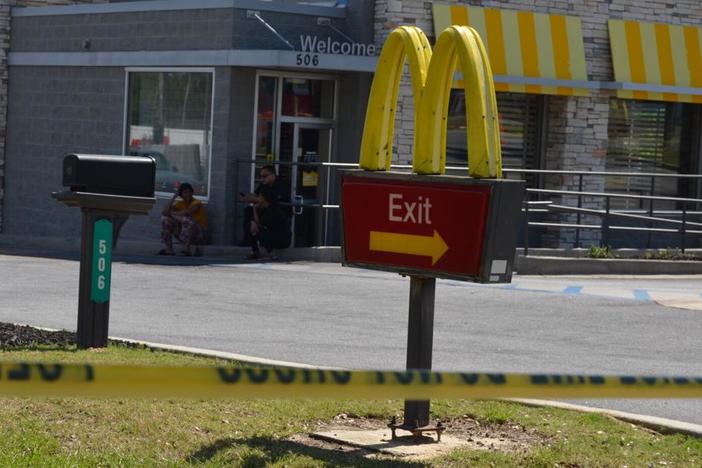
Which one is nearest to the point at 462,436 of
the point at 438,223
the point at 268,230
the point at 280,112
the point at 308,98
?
the point at 438,223

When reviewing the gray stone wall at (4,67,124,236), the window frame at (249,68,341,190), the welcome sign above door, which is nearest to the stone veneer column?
the gray stone wall at (4,67,124,236)

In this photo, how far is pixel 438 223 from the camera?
7125 mm

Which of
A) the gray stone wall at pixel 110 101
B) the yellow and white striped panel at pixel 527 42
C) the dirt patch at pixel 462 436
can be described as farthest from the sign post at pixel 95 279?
the yellow and white striped panel at pixel 527 42

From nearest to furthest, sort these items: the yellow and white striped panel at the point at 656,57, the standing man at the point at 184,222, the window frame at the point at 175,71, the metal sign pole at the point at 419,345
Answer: the metal sign pole at the point at 419,345 → the standing man at the point at 184,222 → the window frame at the point at 175,71 → the yellow and white striped panel at the point at 656,57

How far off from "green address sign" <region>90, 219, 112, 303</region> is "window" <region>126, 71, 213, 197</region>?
1260 cm

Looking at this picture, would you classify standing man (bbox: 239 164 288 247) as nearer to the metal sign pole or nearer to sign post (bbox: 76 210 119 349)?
sign post (bbox: 76 210 119 349)

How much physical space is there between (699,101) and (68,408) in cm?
2008

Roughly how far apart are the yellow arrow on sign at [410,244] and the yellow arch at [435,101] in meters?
0.36

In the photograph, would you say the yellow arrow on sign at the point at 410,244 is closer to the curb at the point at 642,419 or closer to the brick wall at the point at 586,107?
the curb at the point at 642,419

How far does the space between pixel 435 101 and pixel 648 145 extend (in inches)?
762

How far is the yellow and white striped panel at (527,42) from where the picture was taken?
2292 cm

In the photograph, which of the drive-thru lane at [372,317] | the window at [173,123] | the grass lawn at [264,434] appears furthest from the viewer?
the window at [173,123]

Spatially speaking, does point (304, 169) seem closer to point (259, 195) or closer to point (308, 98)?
point (308, 98)

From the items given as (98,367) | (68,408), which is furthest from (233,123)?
(98,367)
